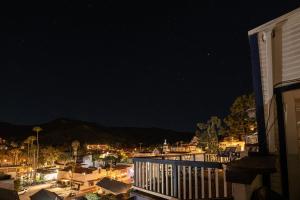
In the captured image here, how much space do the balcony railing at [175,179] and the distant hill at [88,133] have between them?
11078cm

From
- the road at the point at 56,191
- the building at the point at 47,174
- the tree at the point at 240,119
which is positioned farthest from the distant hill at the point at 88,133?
the tree at the point at 240,119

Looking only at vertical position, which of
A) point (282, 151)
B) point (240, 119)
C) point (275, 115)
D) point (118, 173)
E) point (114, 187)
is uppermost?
point (240, 119)

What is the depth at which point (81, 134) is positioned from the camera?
129000 mm

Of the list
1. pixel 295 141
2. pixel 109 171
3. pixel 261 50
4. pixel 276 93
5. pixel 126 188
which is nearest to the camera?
pixel 295 141

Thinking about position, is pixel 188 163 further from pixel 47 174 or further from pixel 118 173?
pixel 47 174

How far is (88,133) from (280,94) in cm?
13298

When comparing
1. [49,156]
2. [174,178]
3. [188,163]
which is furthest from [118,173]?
[188,163]

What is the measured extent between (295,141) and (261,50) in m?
1.58

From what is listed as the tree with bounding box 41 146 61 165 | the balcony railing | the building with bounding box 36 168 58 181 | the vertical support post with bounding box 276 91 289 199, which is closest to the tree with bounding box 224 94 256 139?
the balcony railing

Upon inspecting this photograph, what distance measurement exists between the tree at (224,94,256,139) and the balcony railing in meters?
10.4

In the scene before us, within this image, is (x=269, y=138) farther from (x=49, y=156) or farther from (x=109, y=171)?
(x=49, y=156)

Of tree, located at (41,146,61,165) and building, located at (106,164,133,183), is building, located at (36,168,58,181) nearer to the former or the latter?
building, located at (106,164,133,183)

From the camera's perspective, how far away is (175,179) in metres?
6.75

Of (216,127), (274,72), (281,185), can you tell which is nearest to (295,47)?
(274,72)
